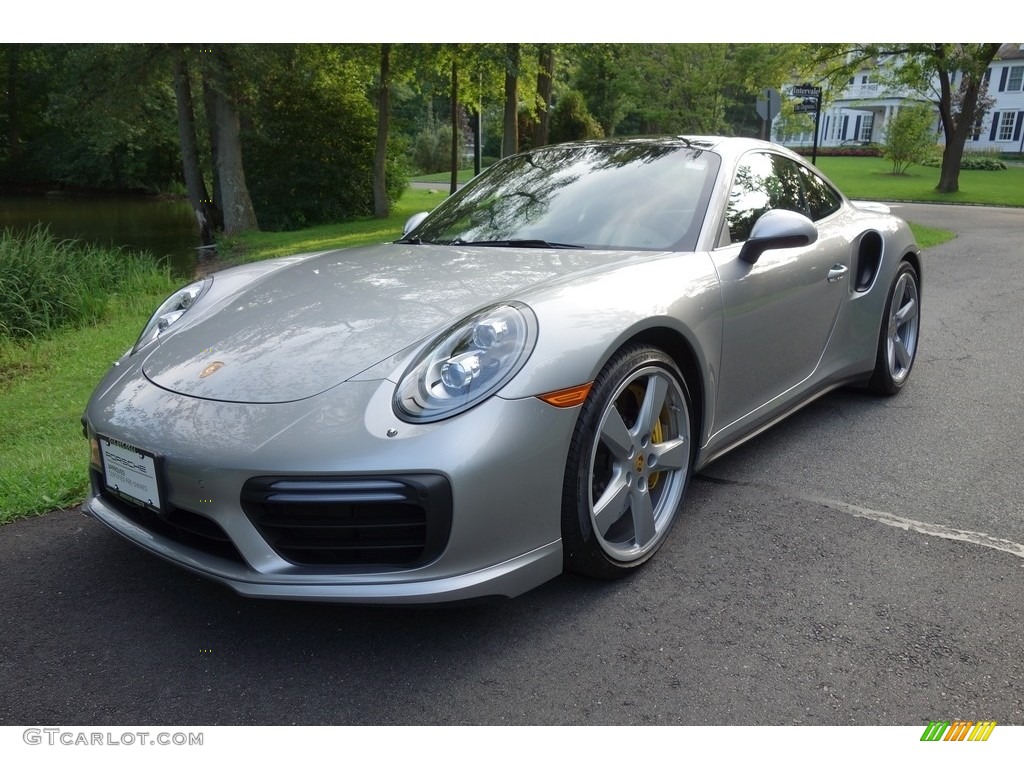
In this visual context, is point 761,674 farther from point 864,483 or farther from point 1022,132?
point 1022,132

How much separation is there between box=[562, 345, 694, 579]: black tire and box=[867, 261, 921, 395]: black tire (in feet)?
6.35

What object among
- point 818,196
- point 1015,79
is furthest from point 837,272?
point 1015,79

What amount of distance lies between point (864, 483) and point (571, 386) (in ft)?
5.64

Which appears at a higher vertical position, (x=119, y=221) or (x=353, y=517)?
(x=353, y=517)

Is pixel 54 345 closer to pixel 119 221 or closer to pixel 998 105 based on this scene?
pixel 119 221

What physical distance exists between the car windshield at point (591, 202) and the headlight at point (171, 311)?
3.10 feet

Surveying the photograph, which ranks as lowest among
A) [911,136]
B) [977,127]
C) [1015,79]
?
[977,127]

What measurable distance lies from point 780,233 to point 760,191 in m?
0.63

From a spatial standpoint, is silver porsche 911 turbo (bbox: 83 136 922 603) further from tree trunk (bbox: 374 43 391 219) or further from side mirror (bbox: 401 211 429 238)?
tree trunk (bbox: 374 43 391 219)

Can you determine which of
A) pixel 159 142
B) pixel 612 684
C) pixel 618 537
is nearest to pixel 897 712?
pixel 612 684

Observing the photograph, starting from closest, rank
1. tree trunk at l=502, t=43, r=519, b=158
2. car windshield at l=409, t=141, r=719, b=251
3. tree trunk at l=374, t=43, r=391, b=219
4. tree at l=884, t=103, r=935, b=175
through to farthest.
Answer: car windshield at l=409, t=141, r=719, b=251 → tree trunk at l=502, t=43, r=519, b=158 → tree trunk at l=374, t=43, r=391, b=219 → tree at l=884, t=103, r=935, b=175

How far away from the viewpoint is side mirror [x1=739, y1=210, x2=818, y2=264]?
2.91 meters

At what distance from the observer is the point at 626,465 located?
2537mm
